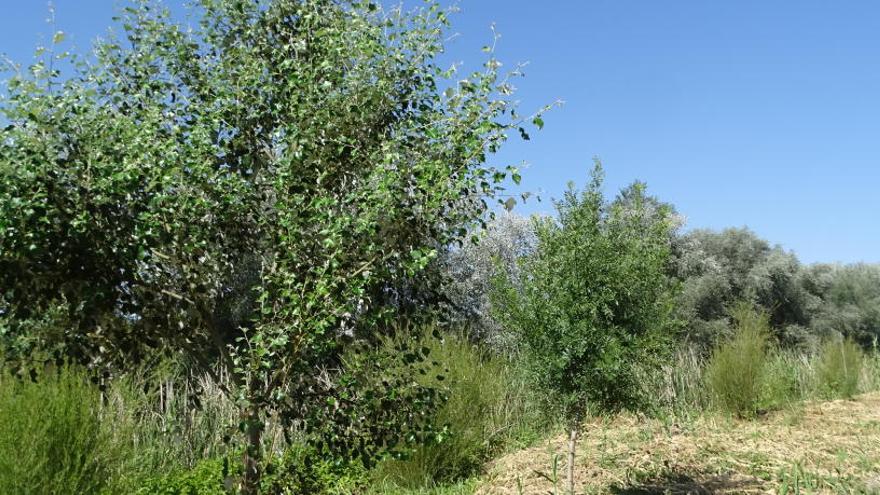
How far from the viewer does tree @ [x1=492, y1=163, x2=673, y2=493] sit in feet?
21.1

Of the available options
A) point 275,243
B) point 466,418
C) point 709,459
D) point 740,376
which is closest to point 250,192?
point 275,243

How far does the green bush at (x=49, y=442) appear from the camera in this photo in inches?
218

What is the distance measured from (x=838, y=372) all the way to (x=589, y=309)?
10.9m

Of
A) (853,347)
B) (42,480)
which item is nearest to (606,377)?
(42,480)

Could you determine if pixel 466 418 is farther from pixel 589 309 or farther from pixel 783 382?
pixel 783 382

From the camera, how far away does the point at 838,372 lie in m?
14.7

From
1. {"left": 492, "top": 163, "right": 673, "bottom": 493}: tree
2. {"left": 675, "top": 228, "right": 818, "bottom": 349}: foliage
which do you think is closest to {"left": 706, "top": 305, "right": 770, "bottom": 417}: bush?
{"left": 492, "top": 163, "right": 673, "bottom": 493}: tree

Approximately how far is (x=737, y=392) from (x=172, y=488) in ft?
29.5

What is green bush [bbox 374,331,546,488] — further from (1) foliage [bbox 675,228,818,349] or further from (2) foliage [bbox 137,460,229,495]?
(1) foliage [bbox 675,228,818,349]

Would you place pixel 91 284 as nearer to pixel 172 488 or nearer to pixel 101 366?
pixel 101 366

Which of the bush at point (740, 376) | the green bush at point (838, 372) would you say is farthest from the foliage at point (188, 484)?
the green bush at point (838, 372)

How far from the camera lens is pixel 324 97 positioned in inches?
181

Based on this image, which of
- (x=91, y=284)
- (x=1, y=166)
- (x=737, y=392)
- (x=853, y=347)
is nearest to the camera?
(x=1, y=166)

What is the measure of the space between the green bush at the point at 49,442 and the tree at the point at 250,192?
1.26m
